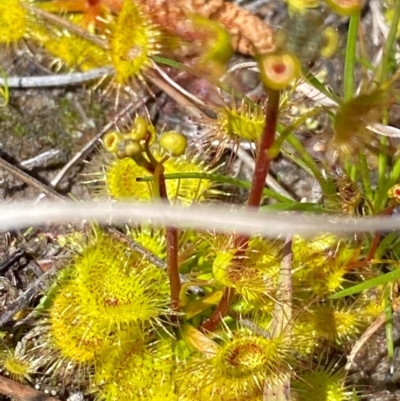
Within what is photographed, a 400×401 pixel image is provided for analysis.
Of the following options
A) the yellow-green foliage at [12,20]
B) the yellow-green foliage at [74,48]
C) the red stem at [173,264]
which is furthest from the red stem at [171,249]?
the yellow-green foliage at [12,20]

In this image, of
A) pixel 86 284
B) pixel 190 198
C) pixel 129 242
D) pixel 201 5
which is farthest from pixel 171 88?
pixel 86 284

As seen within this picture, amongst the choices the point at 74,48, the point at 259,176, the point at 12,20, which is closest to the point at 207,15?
the point at 74,48

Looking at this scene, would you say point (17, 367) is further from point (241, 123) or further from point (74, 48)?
point (74, 48)

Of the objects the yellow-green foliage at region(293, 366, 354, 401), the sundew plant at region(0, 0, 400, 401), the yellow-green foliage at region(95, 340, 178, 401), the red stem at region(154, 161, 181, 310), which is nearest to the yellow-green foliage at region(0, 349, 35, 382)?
the sundew plant at region(0, 0, 400, 401)

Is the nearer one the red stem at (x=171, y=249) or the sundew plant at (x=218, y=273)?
the red stem at (x=171, y=249)

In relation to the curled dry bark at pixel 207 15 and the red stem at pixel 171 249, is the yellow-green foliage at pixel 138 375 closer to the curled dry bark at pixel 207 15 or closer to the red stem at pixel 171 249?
the red stem at pixel 171 249

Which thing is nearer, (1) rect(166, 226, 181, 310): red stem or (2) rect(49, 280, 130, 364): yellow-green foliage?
(1) rect(166, 226, 181, 310): red stem

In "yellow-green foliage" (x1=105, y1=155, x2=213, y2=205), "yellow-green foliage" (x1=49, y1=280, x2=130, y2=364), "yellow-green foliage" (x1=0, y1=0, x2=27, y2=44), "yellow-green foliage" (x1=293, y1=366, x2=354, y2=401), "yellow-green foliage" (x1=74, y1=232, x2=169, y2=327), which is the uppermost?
"yellow-green foliage" (x1=0, y1=0, x2=27, y2=44)

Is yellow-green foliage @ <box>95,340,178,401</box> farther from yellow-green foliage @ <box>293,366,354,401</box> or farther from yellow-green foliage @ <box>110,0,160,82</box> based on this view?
yellow-green foliage @ <box>110,0,160,82</box>
